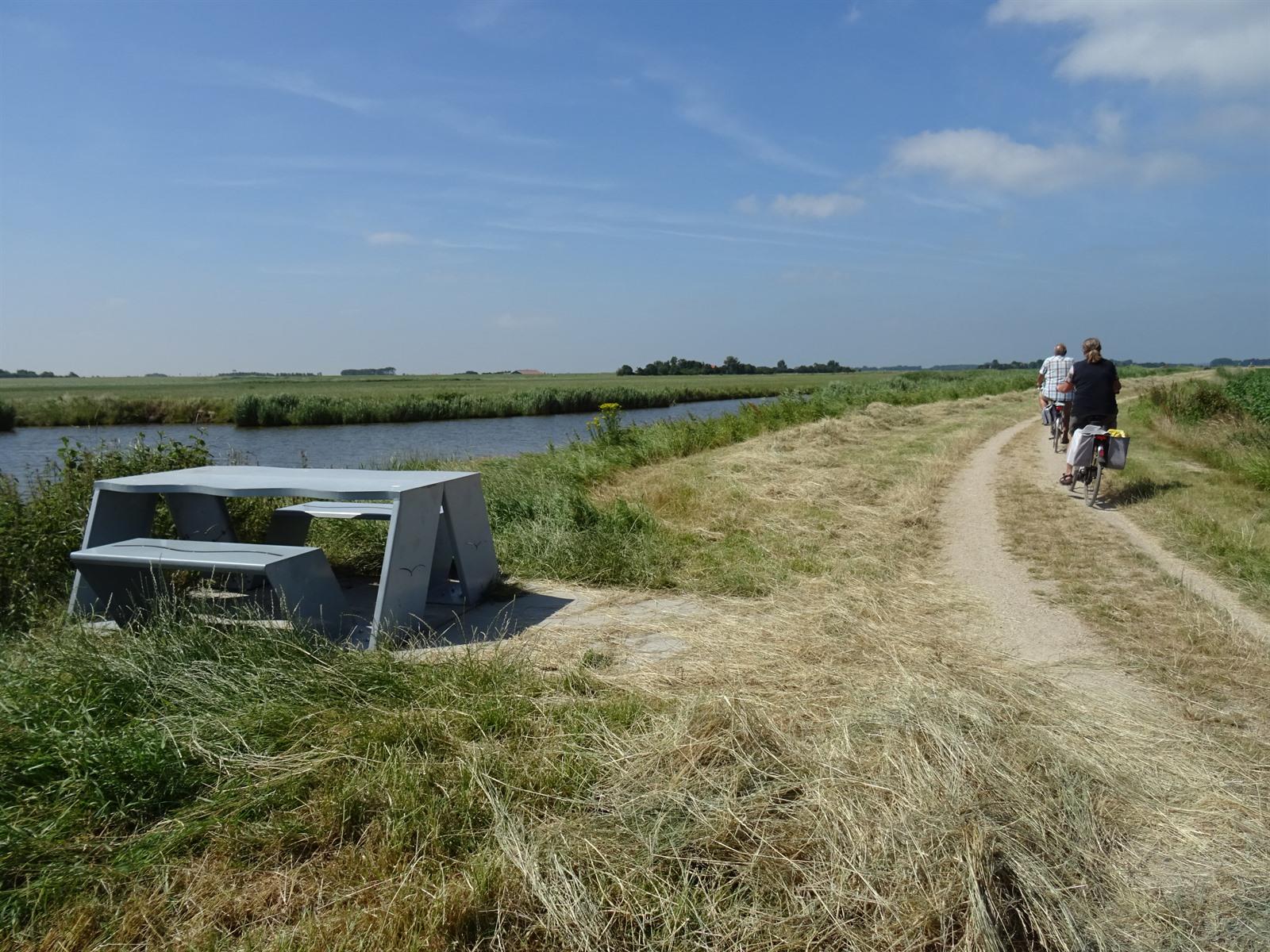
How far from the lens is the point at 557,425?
36.8m

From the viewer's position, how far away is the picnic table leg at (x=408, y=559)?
4.66 m

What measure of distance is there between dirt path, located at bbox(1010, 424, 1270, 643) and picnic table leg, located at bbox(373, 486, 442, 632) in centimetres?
509

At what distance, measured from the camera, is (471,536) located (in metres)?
5.67

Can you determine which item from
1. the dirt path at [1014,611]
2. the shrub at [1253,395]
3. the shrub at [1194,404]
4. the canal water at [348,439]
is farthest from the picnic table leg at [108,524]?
the shrub at [1253,395]

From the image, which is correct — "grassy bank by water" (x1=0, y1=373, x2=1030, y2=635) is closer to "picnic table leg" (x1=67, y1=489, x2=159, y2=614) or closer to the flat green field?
"picnic table leg" (x1=67, y1=489, x2=159, y2=614)

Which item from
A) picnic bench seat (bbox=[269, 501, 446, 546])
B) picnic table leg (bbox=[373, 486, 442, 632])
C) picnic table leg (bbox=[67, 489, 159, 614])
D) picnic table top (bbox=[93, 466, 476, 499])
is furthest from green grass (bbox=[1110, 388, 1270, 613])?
picnic table leg (bbox=[67, 489, 159, 614])

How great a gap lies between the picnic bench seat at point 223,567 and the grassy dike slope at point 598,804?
448 millimetres

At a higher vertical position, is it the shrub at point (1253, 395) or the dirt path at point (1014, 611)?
the shrub at point (1253, 395)

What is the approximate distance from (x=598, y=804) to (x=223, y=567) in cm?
259

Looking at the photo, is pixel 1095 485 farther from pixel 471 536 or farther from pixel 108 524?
pixel 108 524

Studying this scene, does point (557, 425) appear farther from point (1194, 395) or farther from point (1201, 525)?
point (1201, 525)

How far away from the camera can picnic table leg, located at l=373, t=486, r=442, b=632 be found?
15.3 ft

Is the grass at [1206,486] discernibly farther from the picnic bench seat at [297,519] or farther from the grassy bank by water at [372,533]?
the picnic bench seat at [297,519]

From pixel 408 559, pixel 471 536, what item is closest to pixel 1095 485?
pixel 471 536
